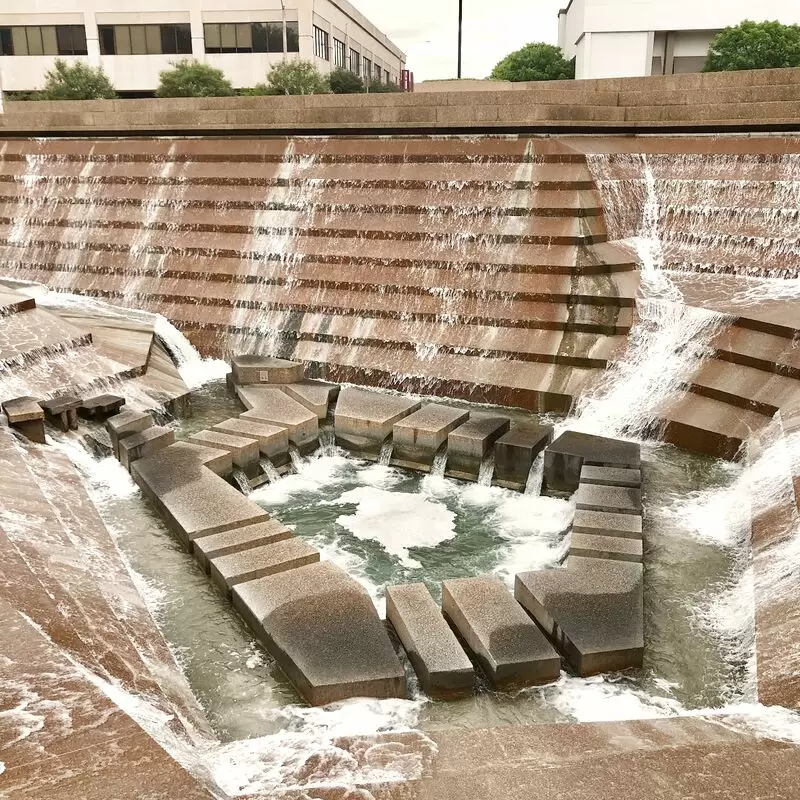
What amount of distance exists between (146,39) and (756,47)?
31.7 metres

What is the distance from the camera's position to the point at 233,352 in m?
13.6

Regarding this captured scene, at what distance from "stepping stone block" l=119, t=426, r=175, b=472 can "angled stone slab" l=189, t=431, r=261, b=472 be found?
0.33 meters

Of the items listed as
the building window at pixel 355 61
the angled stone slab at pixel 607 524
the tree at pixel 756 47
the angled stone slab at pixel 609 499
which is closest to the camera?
the angled stone slab at pixel 607 524

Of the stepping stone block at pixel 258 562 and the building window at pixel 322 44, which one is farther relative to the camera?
the building window at pixel 322 44

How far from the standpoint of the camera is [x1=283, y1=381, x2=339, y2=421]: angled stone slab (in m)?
10.9

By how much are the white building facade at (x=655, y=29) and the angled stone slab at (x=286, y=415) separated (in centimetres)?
3987

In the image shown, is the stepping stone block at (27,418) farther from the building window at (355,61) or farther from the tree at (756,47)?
the building window at (355,61)

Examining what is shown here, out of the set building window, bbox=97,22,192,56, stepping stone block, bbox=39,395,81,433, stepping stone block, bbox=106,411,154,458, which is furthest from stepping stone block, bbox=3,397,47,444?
building window, bbox=97,22,192,56

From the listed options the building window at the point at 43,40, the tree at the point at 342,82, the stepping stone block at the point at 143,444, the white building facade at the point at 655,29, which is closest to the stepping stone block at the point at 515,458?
the stepping stone block at the point at 143,444

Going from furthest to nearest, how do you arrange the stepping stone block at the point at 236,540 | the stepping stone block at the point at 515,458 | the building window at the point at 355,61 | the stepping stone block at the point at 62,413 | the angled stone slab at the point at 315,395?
the building window at the point at 355,61 < the angled stone slab at the point at 315,395 < the stepping stone block at the point at 62,413 < the stepping stone block at the point at 515,458 < the stepping stone block at the point at 236,540

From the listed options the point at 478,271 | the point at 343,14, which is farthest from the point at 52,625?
the point at 343,14

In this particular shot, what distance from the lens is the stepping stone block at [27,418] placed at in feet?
29.1

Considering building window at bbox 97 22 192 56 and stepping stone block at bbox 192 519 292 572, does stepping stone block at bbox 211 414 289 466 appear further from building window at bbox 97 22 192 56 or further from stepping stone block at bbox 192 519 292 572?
building window at bbox 97 22 192 56

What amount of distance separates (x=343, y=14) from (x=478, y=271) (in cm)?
4050
